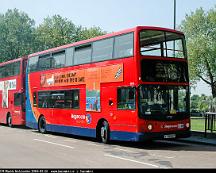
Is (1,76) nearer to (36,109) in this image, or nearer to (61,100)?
(36,109)

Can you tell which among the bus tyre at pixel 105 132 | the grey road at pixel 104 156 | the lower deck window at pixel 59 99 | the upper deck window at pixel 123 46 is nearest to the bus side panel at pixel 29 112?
the lower deck window at pixel 59 99

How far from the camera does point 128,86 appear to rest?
49.5ft

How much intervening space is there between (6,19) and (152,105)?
5272 cm

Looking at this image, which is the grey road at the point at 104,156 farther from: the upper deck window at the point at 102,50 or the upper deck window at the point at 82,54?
the upper deck window at the point at 82,54

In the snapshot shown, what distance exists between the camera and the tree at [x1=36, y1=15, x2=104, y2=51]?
210 ft

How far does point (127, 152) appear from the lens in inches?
540

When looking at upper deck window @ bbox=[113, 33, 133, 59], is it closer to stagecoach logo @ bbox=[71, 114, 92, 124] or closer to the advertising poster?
stagecoach logo @ bbox=[71, 114, 92, 124]

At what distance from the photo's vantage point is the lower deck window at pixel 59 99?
746 inches

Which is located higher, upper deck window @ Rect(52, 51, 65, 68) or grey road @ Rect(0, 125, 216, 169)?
upper deck window @ Rect(52, 51, 65, 68)

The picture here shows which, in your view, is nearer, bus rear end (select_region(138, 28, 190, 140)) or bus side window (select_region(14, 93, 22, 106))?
bus rear end (select_region(138, 28, 190, 140))

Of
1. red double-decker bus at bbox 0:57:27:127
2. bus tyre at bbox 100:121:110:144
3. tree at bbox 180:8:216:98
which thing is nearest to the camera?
bus tyre at bbox 100:121:110:144

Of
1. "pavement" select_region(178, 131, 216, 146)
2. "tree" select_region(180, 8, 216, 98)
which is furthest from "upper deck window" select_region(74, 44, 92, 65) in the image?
"tree" select_region(180, 8, 216, 98)

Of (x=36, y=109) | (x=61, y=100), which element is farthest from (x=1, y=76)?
(x=61, y=100)

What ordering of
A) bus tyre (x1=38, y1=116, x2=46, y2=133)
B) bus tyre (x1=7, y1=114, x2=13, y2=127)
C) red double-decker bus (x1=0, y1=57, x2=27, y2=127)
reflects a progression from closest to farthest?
1. bus tyre (x1=38, y1=116, x2=46, y2=133)
2. red double-decker bus (x1=0, y1=57, x2=27, y2=127)
3. bus tyre (x1=7, y1=114, x2=13, y2=127)
